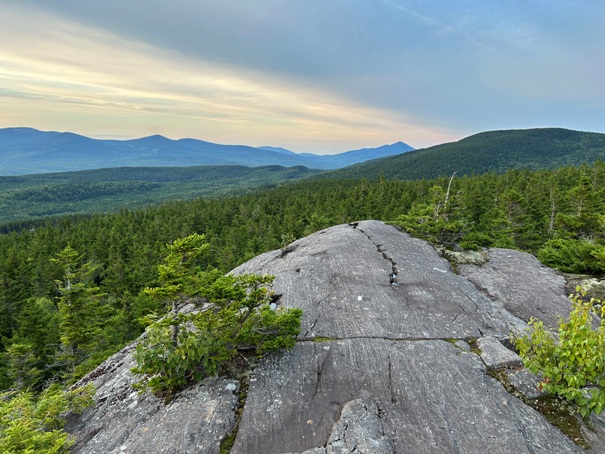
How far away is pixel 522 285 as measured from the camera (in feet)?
40.2

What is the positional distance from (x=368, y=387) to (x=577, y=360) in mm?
4113

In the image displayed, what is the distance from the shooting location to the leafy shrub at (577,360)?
5.82 metres

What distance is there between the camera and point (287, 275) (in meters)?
12.2

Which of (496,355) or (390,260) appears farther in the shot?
(390,260)

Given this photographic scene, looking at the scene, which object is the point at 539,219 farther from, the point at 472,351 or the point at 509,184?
the point at 472,351

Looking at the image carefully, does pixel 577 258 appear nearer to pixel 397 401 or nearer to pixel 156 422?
pixel 397 401

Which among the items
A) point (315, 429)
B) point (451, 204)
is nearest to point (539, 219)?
point (451, 204)

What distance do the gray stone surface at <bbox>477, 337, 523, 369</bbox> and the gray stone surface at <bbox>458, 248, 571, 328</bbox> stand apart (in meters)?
2.66

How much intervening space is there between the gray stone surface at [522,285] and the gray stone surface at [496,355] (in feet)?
8.72

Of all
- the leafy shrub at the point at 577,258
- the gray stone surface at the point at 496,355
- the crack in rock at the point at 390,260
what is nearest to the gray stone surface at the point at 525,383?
the gray stone surface at the point at 496,355

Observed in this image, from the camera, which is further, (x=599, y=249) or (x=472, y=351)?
(x=599, y=249)

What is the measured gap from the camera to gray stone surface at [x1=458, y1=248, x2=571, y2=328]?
427 inches

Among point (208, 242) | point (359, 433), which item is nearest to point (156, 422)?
point (359, 433)

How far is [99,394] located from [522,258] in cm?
1712
